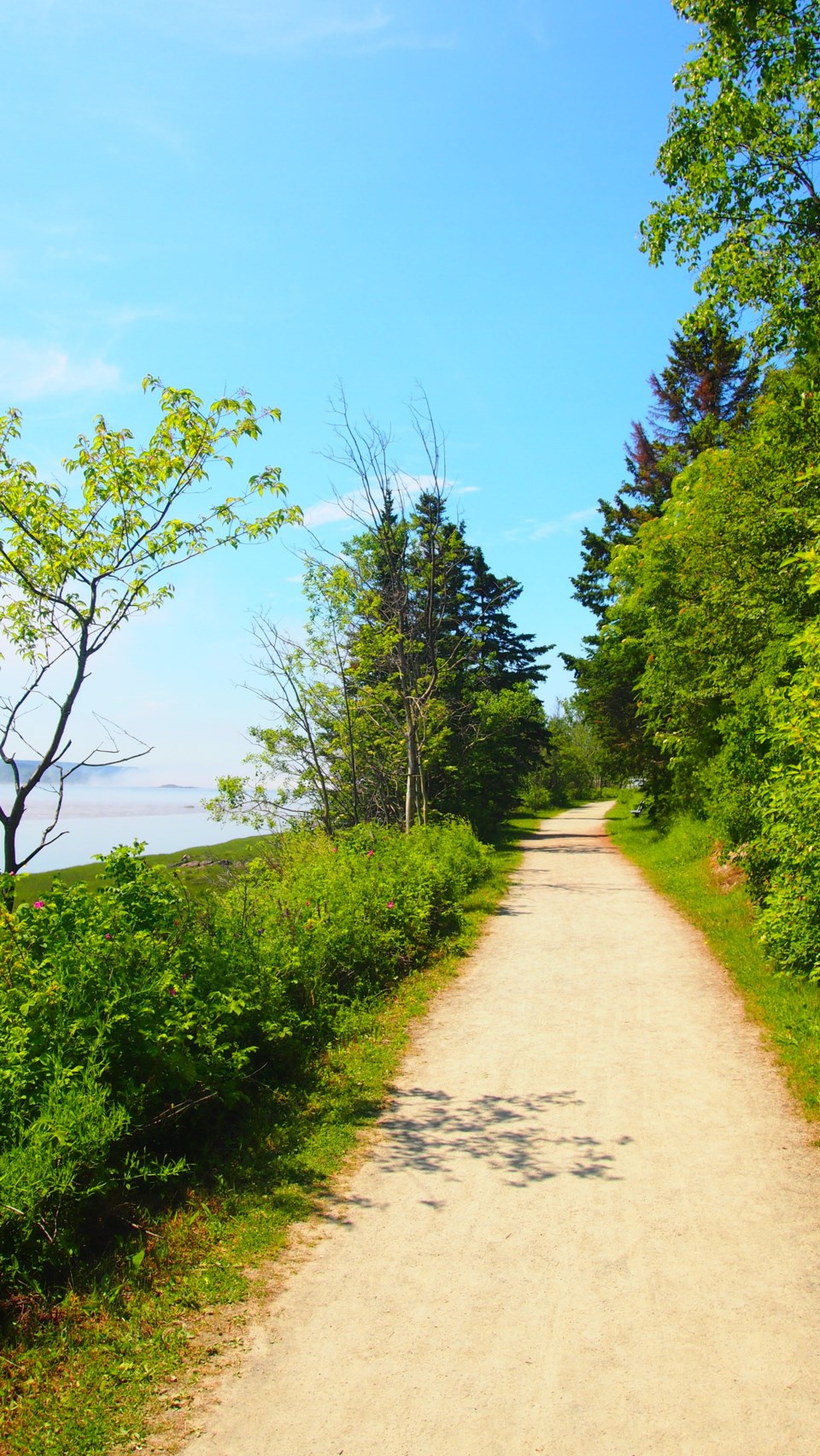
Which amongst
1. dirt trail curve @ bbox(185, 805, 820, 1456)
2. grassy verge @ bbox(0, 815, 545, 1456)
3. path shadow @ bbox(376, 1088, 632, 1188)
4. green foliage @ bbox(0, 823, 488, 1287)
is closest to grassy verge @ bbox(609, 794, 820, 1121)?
dirt trail curve @ bbox(185, 805, 820, 1456)

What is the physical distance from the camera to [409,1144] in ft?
16.7

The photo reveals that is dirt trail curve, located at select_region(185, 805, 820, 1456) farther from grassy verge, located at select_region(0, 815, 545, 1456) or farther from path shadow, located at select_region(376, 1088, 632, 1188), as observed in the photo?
grassy verge, located at select_region(0, 815, 545, 1456)

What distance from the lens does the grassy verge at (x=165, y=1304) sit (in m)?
2.92

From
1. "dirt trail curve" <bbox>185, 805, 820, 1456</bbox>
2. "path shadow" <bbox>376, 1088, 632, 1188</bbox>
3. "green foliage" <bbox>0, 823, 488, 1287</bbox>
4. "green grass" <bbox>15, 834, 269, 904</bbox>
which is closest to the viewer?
"dirt trail curve" <bbox>185, 805, 820, 1456</bbox>

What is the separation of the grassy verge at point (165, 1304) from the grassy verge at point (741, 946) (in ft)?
9.75

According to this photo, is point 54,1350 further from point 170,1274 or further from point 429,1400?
point 429,1400

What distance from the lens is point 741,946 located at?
9414mm

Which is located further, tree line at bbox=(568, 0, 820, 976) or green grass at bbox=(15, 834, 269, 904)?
green grass at bbox=(15, 834, 269, 904)

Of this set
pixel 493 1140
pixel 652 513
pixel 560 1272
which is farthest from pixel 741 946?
pixel 652 513

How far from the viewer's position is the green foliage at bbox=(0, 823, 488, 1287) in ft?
12.0

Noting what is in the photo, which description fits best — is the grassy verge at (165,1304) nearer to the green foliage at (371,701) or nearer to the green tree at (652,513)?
the green foliage at (371,701)

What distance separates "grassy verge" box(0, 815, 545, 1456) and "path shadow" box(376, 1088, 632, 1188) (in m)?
0.27

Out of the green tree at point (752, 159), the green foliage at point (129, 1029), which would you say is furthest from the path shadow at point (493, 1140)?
the green tree at point (752, 159)

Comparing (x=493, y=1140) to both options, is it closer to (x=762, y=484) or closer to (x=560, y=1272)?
(x=560, y=1272)
